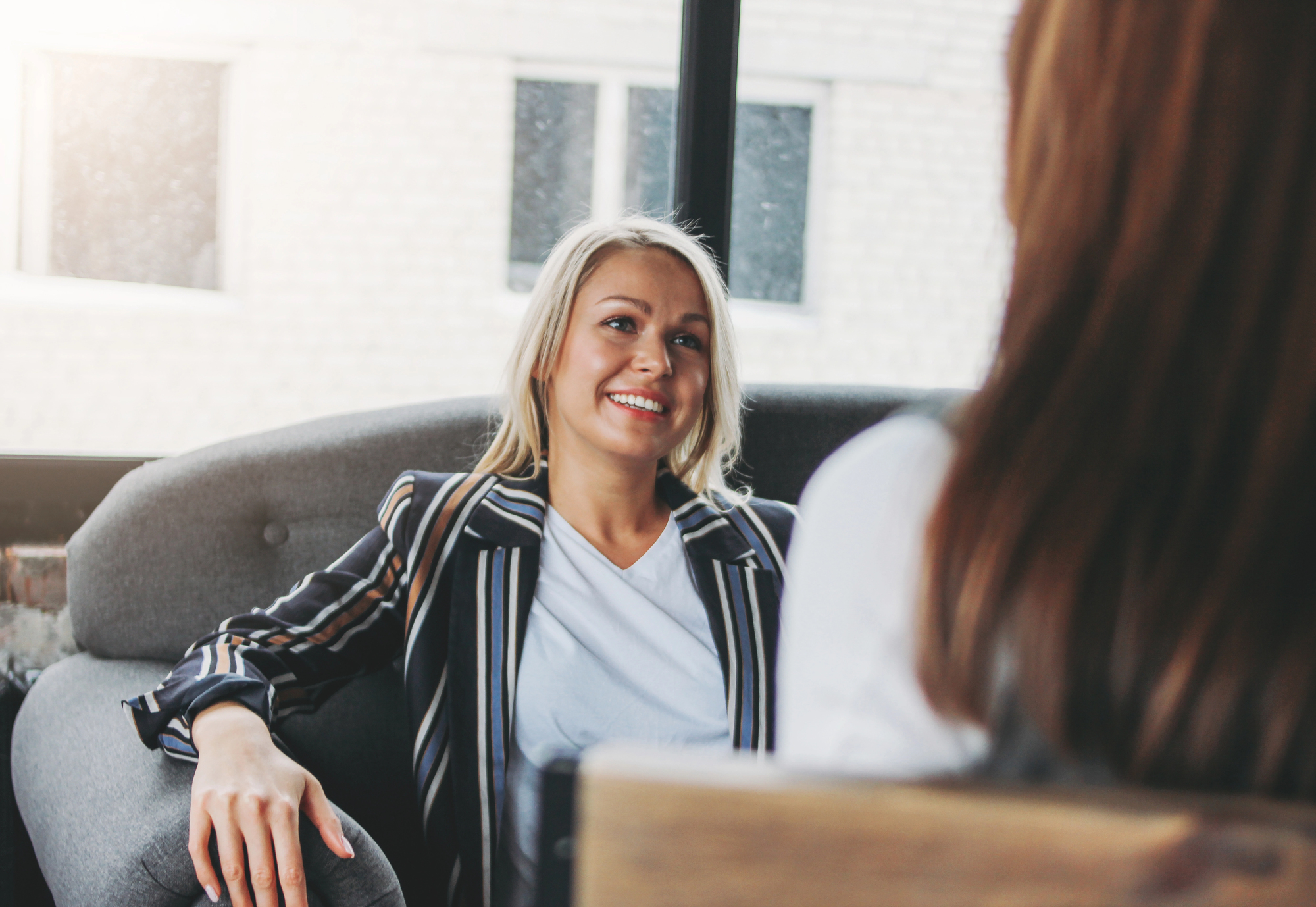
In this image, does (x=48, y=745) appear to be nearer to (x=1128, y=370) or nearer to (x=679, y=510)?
(x=679, y=510)

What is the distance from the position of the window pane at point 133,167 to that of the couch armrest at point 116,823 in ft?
3.57

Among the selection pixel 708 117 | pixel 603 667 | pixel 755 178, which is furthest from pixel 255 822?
pixel 755 178

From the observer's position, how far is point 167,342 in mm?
2346

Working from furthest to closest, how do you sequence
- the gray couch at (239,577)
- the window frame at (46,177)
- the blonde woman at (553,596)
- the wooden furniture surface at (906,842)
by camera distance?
the window frame at (46,177) < the gray couch at (239,577) < the blonde woman at (553,596) < the wooden furniture surface at (906,842)

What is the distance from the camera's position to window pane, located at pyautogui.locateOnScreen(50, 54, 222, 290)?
82.7 inches

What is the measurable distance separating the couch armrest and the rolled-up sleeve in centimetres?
5

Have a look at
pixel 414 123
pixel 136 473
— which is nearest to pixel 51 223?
pixel 136 473

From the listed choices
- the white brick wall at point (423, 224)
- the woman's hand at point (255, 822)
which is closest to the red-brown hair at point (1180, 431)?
the woman's hand at point (255, 822)

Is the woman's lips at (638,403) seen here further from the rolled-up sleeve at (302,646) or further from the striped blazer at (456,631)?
the rolled-up sleeve at (302,646)

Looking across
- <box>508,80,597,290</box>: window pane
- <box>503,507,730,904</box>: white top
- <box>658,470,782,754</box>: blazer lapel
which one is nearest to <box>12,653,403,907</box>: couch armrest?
<box>503,507,730,904</box>: white top

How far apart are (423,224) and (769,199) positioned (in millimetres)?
941

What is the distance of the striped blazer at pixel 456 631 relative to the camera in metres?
1.42

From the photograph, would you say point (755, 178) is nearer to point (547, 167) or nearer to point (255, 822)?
point (547, 167)

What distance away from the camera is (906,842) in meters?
0.37
